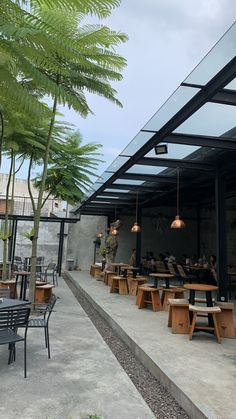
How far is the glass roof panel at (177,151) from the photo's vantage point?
5453mm

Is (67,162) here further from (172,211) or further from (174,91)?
(172,211)

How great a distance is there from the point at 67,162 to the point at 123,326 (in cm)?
479

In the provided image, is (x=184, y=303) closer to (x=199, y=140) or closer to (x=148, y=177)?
(x=199, y=140)

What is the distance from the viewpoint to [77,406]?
2.52m

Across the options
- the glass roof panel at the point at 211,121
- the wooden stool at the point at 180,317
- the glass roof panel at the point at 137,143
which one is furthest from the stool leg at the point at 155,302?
the glass roof panel at the point at 211,121

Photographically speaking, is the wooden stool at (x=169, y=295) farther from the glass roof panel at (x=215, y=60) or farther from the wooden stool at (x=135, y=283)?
the glass roof panel at (x=215, y=60)

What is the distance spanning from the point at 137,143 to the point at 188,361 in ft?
12.1

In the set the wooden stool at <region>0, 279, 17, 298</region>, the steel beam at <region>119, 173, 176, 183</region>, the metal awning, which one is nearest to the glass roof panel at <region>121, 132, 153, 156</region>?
the metal awning

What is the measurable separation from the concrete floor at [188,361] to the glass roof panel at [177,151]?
3.09 m

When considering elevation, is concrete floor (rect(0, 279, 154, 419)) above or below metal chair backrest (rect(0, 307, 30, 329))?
below

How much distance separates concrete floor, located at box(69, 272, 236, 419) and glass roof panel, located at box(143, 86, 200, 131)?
3.15 metres

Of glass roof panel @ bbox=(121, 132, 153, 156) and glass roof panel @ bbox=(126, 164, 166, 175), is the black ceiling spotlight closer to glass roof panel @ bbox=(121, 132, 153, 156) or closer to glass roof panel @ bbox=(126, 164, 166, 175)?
glass roof panel @ bbox=(121, 132, 153, 156)

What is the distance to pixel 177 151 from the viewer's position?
5.72 metres

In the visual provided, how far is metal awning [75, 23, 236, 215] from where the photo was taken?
3242 mm
